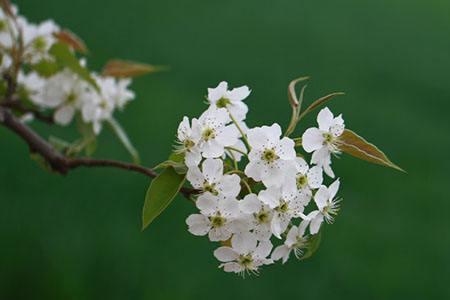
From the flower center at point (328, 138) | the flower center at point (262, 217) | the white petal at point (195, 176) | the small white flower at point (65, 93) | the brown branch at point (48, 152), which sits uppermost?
the flower center at point (328, 138)

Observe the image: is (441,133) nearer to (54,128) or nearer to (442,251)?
(442,251)

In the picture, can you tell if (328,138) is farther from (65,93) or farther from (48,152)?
(65,93)

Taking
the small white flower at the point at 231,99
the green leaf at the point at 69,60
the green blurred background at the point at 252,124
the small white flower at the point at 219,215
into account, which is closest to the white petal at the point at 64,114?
the green leaf at the point at 69,60

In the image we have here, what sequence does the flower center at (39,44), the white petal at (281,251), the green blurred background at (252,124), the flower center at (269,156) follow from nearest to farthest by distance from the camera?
the flower center at (269,156)
the white petal at (281,251)
the flower center at (39,44)
the green blurred background at (252,124)

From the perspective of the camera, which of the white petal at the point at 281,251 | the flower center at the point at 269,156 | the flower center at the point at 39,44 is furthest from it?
the flower center at the point at 39,44

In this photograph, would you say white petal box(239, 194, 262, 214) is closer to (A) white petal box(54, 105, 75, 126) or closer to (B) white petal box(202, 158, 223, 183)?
(B) white petal box(202, 158, 223, 183)

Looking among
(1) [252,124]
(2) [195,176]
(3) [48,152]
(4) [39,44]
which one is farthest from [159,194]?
(1) [252,124]

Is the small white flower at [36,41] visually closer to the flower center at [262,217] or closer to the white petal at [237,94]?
the white petal at [237,94]

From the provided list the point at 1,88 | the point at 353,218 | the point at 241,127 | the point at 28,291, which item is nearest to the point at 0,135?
the point at 28,291
